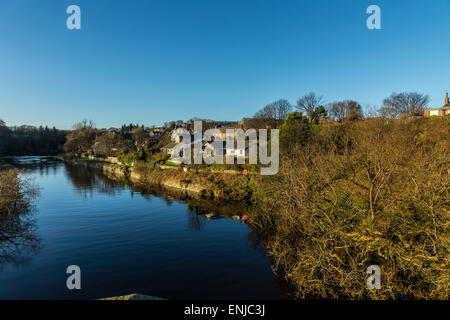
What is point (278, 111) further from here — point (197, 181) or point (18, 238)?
point (18, 238)

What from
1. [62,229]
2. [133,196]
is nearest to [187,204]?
[133,196]

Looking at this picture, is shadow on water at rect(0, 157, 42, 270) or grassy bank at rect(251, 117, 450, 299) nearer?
grassy bank at rect(251, 117, 450, 299)

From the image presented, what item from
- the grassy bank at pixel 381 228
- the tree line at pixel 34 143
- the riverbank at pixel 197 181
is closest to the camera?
the grassy bank at pixel 381 228

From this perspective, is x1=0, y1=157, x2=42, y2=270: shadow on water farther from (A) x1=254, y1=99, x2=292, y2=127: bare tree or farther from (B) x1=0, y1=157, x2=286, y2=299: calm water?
(A) x1=254, y1=99, x2=292, y2=127: bare tree

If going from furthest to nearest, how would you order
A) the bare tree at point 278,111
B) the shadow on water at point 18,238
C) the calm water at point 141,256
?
1. the bare tree at point 278,111
2. the shadow on water at point 18,238
3. the calm water at point 141,256

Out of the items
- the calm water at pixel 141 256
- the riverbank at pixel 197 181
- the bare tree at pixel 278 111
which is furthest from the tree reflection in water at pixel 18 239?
the bare tree at pixel 278 111

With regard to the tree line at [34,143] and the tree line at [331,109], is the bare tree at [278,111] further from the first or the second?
the tree line at [34,143]

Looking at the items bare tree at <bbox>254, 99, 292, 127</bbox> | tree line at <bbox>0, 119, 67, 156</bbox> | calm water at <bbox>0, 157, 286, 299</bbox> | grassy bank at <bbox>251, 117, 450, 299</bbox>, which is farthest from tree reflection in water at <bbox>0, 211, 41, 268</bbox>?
tree line at <bbox>0, 119, 67, 156</bbox>
